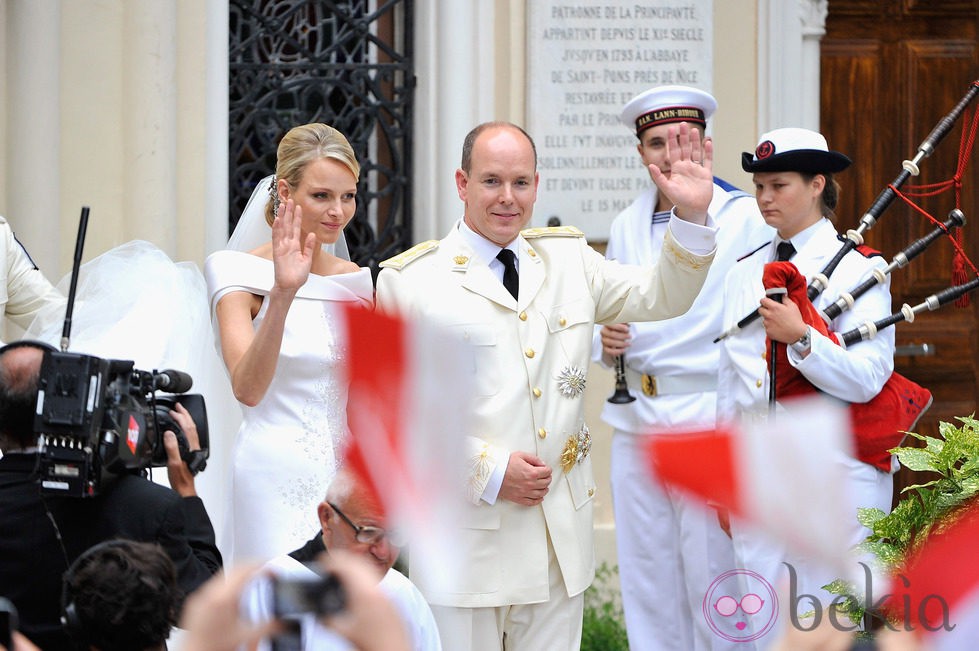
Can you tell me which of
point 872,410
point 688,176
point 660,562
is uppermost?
point 688,176

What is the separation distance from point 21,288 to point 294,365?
150 centimetres

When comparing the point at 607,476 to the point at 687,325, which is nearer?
the point at 687,325

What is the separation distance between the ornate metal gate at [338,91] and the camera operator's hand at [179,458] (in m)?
3.25

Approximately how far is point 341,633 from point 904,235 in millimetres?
5760

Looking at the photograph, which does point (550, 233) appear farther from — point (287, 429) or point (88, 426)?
point (88, 426)

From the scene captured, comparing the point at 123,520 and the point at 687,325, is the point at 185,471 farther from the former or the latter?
the point at 687,325

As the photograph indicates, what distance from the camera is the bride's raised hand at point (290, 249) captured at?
402 centimetres

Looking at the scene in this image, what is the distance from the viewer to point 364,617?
6.57 feet

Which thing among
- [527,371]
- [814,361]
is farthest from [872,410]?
[527,371]

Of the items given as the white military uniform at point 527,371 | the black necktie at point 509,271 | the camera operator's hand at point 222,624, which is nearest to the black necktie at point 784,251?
the white military uniform at point 527,371

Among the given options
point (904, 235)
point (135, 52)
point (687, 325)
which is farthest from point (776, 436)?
point (904, 235)

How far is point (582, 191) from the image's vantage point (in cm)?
690

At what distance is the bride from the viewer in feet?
14.3

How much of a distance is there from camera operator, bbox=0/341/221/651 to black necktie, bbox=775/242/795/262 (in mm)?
2458
